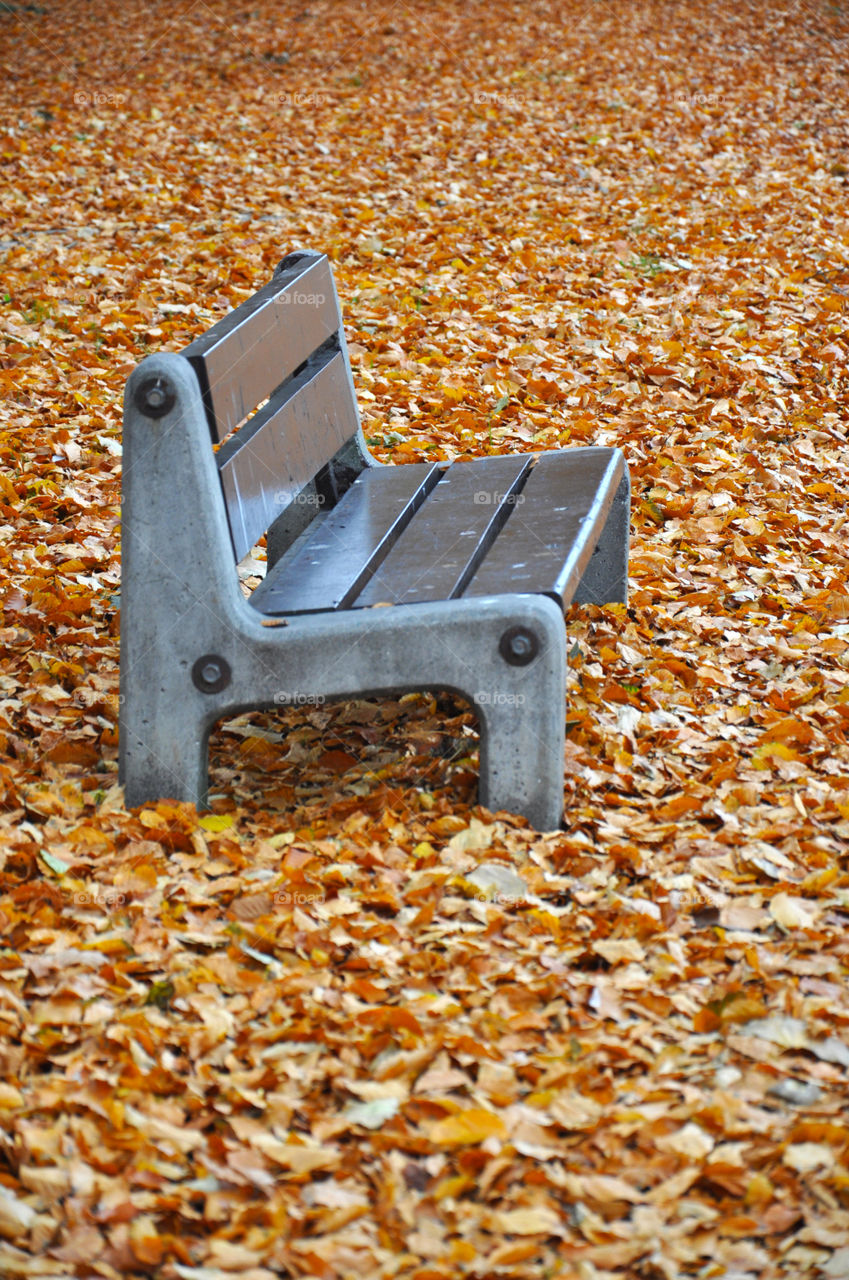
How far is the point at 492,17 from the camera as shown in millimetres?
12891

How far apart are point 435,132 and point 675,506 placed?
593 cm

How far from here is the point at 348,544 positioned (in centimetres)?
324

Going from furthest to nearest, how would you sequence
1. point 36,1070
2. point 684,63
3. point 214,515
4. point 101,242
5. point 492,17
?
1. point 492,17
2. point 684,63
3. point 101,242
4. point 214,515
5. point 36,1070

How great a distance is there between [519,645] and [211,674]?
68 cm

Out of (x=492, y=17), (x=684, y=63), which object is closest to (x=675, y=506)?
(x=684, y=63)

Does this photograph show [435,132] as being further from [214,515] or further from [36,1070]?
[36,1070]

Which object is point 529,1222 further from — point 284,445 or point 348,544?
point 284,445

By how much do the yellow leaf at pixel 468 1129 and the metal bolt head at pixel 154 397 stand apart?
4.81 feet

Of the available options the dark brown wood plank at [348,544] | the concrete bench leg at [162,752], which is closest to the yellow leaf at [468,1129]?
the concrete bench leg at [162,752]

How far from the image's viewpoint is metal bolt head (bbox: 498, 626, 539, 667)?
8.77 feet

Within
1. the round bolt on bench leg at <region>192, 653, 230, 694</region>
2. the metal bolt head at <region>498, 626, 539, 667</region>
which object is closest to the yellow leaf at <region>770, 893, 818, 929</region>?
the metal bolt head at <region>498, 626, 539, 667</region>

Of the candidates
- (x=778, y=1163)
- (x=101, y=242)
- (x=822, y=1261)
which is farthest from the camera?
(x=101, y=242)

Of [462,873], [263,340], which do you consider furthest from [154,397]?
[462,873]

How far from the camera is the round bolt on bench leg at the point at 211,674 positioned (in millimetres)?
2803
